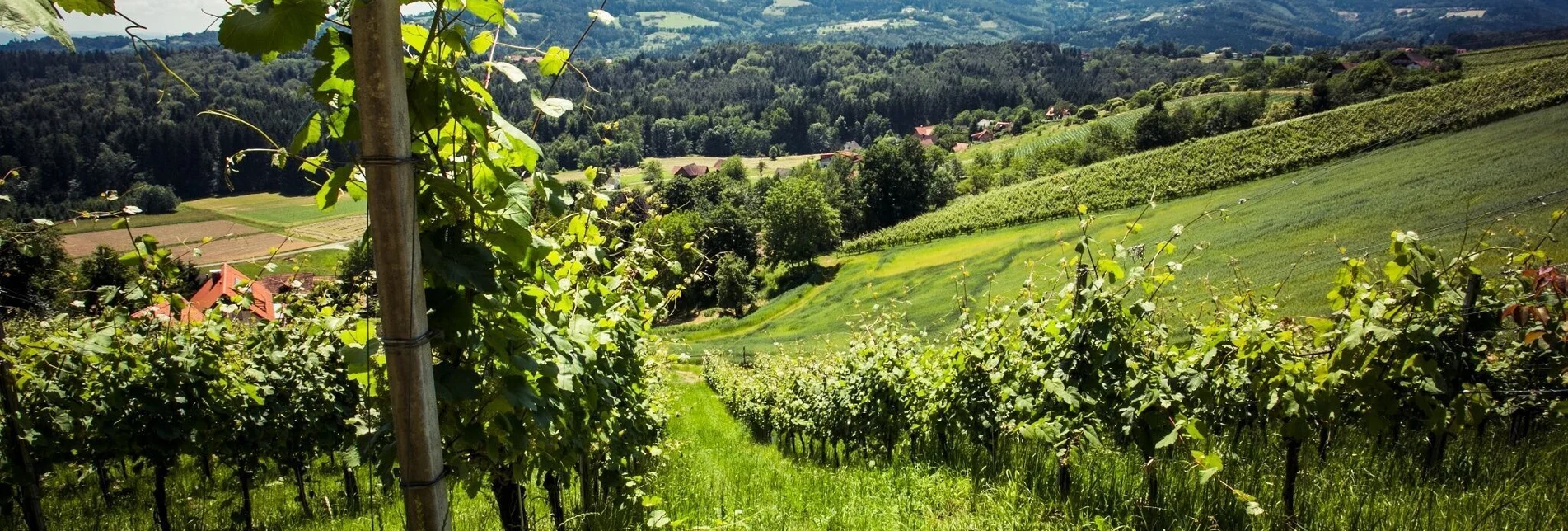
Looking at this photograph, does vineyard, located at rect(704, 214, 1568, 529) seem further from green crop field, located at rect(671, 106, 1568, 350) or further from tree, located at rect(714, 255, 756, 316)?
tree, located at rect(714, 255, 756, 316)

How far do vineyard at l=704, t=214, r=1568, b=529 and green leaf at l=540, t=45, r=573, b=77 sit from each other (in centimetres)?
302

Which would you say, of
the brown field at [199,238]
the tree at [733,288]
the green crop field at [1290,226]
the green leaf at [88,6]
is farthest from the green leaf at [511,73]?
the brown field at [199,238]

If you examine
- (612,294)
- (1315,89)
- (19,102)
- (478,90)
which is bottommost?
(612,294)

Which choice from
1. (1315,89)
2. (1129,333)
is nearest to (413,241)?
(1129,333)

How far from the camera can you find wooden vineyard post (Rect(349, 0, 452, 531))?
66.8 inches

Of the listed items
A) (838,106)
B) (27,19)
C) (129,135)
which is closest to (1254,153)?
(27,19)

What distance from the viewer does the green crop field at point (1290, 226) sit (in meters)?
22.5

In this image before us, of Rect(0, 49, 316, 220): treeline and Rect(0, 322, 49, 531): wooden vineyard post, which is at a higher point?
Rect(0, 49, 316, 220): treeline

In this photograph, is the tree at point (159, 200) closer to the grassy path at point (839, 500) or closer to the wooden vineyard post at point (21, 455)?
the grassy path at point (839, 500)

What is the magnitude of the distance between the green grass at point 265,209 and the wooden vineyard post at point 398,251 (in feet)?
267

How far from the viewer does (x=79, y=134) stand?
305 ft

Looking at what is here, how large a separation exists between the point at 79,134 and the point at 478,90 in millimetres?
128373

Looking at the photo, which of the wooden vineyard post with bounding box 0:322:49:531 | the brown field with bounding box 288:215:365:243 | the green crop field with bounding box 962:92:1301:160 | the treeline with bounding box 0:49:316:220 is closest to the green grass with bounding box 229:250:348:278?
the wooden vineyard post with bounding box 0:322:49:531

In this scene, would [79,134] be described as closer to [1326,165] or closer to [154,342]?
[154,342]
